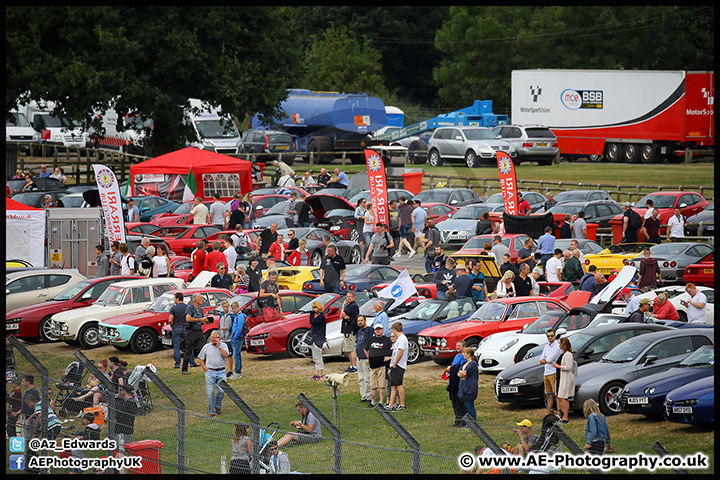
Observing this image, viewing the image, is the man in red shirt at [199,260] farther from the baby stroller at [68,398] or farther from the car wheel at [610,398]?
the car wheel at [610,398]

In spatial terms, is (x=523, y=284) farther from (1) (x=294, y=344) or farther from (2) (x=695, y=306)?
(1) (x=294, y=344)

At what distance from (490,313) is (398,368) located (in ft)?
12.6

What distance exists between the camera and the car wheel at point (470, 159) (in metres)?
43.5

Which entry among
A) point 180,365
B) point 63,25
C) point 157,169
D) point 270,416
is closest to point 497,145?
point 157,169

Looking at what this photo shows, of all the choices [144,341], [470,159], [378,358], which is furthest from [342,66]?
[378,358]

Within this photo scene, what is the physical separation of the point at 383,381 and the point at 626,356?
4018 millimetres

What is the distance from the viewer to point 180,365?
1900 cm

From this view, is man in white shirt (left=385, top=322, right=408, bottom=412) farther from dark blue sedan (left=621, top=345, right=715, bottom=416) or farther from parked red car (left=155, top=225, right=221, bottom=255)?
parked red car (left=155, top=225, right=221, bottom=255)

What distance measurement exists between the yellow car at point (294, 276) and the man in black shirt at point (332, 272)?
4.94 ft

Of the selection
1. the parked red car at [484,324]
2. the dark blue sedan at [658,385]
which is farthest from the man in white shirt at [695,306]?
the dark blue sedan at [658,385]

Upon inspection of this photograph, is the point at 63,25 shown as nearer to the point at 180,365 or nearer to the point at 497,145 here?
the point at 497,145

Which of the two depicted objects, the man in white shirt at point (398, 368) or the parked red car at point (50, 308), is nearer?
the man in white shirt at point (398, 368)

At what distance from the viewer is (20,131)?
169 ft

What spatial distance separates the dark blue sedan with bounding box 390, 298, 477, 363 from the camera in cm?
1892
